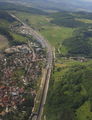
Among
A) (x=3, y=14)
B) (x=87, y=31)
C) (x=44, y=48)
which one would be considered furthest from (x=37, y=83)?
(x=3, y=14)

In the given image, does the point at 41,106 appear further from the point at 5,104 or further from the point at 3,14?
the point at 3,14

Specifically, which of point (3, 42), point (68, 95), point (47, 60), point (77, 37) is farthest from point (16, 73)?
point (77, 37)

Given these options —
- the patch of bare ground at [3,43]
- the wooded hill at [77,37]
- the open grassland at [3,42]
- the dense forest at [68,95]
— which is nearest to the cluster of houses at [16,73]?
the patch of bare ground at [3,43]

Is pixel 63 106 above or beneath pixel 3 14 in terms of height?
beneath

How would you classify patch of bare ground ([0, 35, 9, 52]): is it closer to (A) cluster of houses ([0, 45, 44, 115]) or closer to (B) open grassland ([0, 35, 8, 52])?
(B) open grassland ([0, 35, 8, 52])

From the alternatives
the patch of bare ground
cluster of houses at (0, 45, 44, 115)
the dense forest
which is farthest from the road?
the patch of bare ground

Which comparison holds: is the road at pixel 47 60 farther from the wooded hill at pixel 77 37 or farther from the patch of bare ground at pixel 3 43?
the patch of bare ground at pixel 3 43
